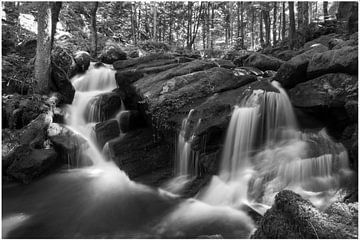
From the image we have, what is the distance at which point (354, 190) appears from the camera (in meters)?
5.75

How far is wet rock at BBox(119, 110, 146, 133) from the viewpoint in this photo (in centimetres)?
1032

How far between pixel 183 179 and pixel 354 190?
4199 mm

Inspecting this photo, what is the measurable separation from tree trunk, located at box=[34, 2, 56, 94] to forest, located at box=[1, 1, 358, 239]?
0.04 m

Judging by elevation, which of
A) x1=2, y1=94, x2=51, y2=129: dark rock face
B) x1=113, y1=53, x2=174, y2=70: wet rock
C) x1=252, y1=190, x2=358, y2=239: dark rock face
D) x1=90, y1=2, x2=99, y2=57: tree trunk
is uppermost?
x1=90, y1=2, x2=99, y2=57: tree trunk

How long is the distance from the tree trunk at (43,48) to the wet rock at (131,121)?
3.30 meters

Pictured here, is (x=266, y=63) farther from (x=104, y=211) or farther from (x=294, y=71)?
(x=104, y=211)

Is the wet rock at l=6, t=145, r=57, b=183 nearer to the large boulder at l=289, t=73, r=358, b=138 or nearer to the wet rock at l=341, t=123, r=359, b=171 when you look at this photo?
the large boulder at l=289, t=73, r=358, b=138

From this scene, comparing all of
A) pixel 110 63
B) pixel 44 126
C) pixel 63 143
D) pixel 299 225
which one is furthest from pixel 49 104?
pixel 299 225

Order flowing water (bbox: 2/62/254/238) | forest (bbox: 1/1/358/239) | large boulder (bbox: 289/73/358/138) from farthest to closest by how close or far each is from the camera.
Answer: large boulder (bbox: 289/73/358/138) < forest (bbox: 1/1/358/239) < flowing water (bbox: 2/62/254/238)

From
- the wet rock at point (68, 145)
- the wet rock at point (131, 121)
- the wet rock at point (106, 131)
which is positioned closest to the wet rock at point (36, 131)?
the wet rock at point (68, 145)

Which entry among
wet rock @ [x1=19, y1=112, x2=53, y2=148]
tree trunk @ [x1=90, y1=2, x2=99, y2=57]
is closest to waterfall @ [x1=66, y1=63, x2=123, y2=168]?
wet rock @ [x1=19, y1=112, x2=53, y2=148]

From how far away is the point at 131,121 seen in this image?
10359 mm

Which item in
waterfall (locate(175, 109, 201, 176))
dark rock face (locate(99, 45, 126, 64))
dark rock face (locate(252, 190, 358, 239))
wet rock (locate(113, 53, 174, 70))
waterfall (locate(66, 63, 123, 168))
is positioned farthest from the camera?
dark rock face (locate(99, 45, 126, 64))

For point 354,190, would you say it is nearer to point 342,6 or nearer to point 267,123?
point 267,123
